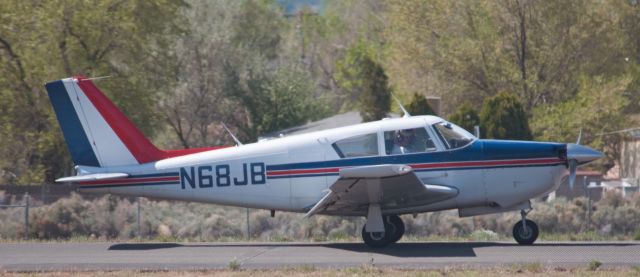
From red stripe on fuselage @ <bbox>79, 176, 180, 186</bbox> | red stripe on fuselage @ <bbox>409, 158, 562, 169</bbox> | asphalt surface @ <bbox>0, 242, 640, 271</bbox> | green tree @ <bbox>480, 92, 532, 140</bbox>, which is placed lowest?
asphalt surface @ <bbox>0, 242, 640, 271</bbox>

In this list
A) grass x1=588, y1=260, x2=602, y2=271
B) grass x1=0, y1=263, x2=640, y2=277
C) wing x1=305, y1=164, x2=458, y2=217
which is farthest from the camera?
wing x1=305, y1=164, x2=458, y2=217

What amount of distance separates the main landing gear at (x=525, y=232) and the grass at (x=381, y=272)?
119 inches

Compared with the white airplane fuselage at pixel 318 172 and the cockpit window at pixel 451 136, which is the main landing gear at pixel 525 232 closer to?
the white airplane fuselage at pixel 318 172

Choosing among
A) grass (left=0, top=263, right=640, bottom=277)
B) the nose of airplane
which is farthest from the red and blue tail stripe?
the nose of airplane

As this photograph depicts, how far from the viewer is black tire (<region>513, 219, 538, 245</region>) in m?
15.6

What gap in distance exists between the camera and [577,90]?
38625 millimetres

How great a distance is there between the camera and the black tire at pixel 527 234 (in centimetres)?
1557

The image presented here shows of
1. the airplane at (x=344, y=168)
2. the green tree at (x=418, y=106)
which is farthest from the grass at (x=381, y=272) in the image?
the green tree at (x=418, y=106)

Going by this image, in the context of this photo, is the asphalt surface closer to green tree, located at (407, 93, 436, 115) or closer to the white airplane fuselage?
the white airplane fuselage

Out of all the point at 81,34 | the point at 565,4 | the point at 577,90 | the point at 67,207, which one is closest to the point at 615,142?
the point at 577,90

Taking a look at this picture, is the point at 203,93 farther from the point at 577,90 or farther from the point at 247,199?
the point at 247,199

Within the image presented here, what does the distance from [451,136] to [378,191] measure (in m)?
1.53

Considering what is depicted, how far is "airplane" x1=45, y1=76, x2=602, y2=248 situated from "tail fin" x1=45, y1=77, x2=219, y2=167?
16mm

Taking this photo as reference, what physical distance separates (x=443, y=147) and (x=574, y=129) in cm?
2079
